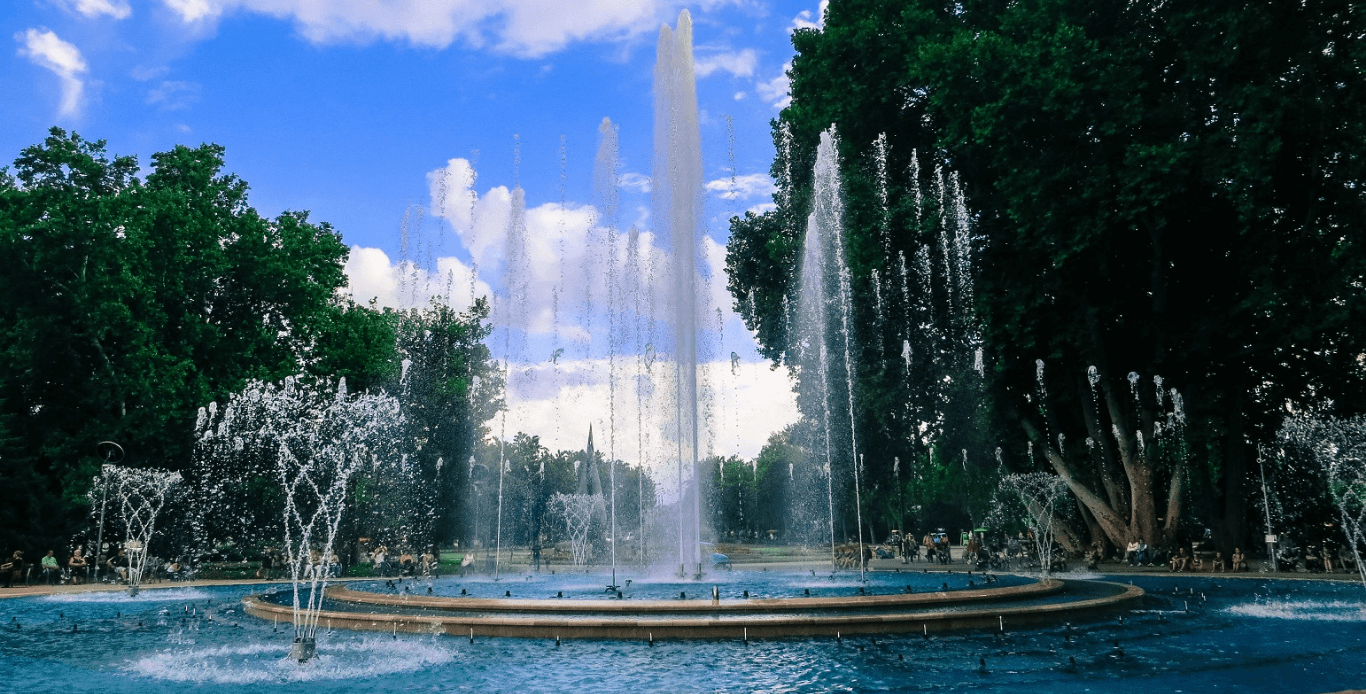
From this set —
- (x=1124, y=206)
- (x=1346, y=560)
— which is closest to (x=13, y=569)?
(x=1124, y=206)

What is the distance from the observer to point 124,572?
2512cm

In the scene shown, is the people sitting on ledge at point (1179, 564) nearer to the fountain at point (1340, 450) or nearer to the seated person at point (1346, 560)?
the seated person at point (1346, 560)

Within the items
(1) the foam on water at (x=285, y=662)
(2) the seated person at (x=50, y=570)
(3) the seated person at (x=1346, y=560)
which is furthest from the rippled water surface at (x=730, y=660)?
(2) the seated person at (x=50, y=570)

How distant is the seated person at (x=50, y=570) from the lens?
23984 mm

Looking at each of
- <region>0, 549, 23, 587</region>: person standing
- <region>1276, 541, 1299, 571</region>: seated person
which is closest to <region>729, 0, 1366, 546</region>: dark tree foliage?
<region>1276, 541, 1299, 571</region>: seated person

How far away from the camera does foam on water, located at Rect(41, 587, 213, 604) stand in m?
19.7

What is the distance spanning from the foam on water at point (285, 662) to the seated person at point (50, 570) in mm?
16394

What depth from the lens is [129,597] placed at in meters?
20.5

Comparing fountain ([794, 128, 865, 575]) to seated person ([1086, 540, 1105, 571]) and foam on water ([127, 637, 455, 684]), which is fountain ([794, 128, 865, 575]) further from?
foam on water ([127, 637, 455, 684])

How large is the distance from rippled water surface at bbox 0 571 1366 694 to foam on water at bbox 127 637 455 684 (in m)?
0.03

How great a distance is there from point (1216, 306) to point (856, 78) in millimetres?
12413

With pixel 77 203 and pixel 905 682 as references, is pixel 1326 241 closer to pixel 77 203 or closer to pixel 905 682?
pixel 905 682

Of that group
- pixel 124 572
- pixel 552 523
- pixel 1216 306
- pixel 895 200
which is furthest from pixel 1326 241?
pixel 552 523

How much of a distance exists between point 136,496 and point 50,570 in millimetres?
3829
